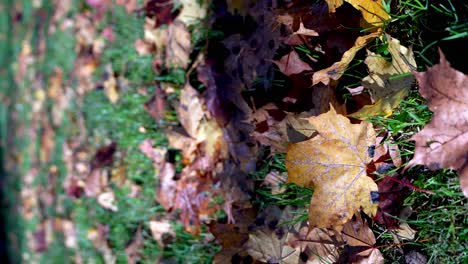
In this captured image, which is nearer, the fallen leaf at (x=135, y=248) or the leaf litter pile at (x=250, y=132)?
the leaf litter pile at (x=250, y=132)

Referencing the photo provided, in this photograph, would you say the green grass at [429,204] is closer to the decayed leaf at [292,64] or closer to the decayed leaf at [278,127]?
the decayed leaf at [278,127]

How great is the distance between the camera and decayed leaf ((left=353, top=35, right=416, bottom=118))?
1.10 metres

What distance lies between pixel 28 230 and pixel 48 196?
0.41 m

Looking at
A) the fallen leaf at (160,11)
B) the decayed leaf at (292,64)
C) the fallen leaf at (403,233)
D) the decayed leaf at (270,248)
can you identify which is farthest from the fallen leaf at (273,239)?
the fallen leaf at (160,11)

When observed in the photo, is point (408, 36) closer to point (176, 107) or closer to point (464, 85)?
point (464, 85)

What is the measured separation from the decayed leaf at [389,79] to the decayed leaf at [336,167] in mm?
59

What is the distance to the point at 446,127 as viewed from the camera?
0.88 meters

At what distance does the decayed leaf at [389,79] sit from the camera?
1.10 m

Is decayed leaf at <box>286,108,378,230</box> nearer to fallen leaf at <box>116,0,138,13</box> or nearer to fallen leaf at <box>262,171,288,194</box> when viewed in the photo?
fallen leaf at <box>262,171,288,194</box>

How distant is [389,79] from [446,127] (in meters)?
0.28

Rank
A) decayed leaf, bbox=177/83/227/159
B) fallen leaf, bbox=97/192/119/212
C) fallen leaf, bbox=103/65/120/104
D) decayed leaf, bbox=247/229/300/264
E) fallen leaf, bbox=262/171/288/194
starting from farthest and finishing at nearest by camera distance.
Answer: fallen leaf, bbox=103/65/120/104 → fallen leaf, bbox=97/192/119/212 → decayed leaf, bbox=177/83/227/159 → fallen leaf, bbox=262/171/288/194 → decayed leaf, bbox=247/229/300/264

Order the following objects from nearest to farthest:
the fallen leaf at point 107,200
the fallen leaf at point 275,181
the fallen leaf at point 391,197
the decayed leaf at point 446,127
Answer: the decayed leaf at point 446,127
the fallen leaf at point 391,197
the fallen leaf at point 275,181
the fallen leaf at point 107,200

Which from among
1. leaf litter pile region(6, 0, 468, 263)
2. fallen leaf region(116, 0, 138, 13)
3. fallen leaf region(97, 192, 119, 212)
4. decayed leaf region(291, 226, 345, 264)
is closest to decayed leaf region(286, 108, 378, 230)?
leaf litter pile region(6, 0, 468, 263)

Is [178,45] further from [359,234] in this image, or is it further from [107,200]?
[359,234]
